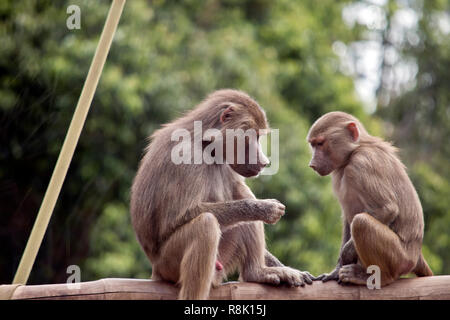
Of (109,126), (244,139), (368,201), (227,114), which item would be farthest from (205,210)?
(109,126)

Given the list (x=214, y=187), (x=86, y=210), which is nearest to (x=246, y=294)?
(x=214, y=187)

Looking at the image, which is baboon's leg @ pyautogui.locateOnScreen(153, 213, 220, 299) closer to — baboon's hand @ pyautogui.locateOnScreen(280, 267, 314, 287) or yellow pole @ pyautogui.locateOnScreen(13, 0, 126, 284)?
baboon's hand @ pyautogui.locateOnScreen(280, 267, 314, 287)

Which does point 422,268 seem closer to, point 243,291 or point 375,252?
point 375,252

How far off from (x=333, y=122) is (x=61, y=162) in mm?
1755

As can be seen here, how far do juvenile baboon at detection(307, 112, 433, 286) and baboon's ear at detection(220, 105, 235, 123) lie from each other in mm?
546

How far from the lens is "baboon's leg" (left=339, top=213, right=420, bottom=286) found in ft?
11.7

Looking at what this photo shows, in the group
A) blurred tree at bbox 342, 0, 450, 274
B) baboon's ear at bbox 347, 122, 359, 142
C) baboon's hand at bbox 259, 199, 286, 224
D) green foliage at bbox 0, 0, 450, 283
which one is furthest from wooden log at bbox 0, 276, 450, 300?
blurred tree at bbox 342, 0, 450, 274

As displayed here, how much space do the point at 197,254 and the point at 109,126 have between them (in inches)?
190

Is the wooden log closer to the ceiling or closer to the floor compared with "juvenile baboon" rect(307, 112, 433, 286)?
closer to the floor

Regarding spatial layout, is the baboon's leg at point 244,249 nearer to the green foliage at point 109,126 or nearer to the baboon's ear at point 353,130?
the baboon's ear at point 353,130

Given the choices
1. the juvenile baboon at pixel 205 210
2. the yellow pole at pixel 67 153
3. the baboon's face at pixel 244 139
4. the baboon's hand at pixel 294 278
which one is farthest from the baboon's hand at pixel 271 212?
the yellow pole at pixel 67 153

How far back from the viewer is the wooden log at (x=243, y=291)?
3.49m

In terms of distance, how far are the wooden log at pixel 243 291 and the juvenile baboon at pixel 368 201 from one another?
77 mm

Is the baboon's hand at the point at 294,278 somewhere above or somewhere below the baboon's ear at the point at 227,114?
below
